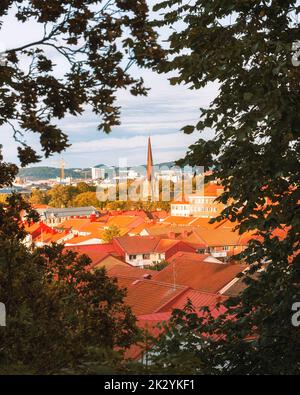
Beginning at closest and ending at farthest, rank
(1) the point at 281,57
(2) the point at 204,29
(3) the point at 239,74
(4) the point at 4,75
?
(4) the point at 4,75, (1) the point at 281,57, (3) the point at 239,74, (2) the point at 204,29

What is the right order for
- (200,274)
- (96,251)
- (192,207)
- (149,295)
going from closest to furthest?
(149,295) → (200,274) → (96,251) → (192,207)

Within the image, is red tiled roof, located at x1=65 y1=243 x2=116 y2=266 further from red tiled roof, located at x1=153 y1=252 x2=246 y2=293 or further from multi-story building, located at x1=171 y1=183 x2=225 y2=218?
multi-story building, located at x1=171 y1=183 x2=225 y2=218

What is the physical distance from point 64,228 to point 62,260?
9250cm

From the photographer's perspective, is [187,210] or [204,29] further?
[187,210]

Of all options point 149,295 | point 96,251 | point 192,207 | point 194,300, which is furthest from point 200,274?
point 192,207

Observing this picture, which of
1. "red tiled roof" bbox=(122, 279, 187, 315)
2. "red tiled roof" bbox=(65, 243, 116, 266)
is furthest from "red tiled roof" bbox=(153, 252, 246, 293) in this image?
"red tiled roof" bbox=(65, 243, 116, 266)

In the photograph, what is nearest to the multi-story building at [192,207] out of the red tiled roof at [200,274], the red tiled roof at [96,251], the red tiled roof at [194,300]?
the red tiled roof at [96,251]

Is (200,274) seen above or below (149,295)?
below

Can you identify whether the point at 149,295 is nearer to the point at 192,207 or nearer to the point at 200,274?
the point at 200,274

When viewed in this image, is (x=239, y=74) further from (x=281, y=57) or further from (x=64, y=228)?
(x=64, y=228)

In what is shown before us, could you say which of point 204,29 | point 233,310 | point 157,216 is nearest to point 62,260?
point 233,310

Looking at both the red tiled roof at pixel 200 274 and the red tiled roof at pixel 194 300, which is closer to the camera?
the red tiled roof at pixel 194 300

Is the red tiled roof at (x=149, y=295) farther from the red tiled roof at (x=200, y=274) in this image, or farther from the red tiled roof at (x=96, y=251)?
the red tiled roof at (x=96, y=251)
